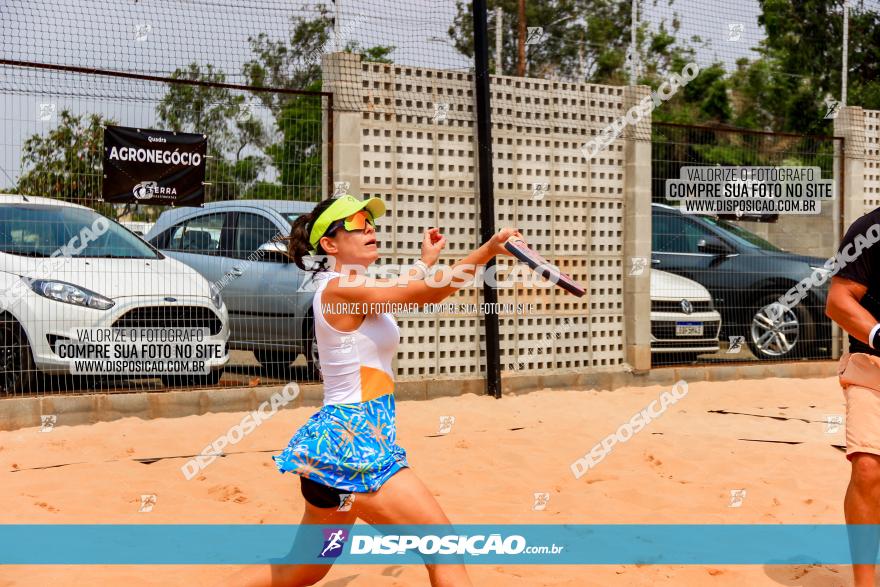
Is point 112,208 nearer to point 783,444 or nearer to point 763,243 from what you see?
point 783,444

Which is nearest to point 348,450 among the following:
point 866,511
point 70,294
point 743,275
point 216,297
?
point 866,511

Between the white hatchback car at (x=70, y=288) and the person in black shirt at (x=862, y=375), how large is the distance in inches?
224

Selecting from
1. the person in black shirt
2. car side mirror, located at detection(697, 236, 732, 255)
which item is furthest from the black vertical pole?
the person in black shirt

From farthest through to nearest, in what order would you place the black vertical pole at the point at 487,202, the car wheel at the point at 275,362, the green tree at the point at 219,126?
A: the black vertical pole at the point at 487,202, the car wheel at the point at 275,362, the green tree at the point at 219,126

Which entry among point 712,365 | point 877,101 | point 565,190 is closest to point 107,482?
point 565,190

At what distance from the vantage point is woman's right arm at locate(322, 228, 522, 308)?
10.2 feet

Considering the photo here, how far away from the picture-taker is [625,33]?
1453 inches

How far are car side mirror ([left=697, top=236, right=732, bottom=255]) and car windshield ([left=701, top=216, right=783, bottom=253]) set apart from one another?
21 cm

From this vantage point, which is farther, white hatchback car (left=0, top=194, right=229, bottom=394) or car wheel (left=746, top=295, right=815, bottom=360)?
car wheel (left=746, top=295, right=815, bottom=360)

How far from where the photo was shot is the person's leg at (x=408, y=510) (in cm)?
308

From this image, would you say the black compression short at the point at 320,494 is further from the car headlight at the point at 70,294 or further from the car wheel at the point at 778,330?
the car wheel at the point at 778,330

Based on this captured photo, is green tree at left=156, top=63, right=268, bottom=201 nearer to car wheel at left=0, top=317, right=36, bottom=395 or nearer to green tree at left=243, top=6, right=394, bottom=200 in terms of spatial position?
green tree at left=243, top=6, right=394, bottom=200

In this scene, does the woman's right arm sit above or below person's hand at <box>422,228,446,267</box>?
below

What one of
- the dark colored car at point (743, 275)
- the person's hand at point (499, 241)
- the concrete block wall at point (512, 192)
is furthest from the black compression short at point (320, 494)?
the dark colored car at point (743, 275)
